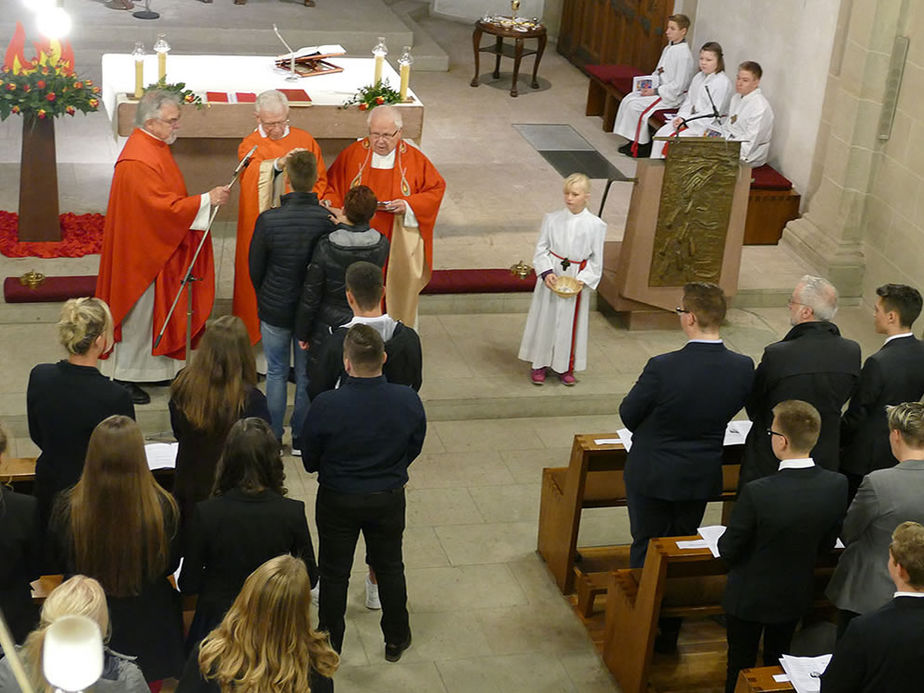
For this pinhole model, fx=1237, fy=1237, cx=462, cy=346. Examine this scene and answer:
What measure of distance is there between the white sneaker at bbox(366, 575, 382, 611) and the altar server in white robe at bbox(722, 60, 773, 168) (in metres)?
5.99

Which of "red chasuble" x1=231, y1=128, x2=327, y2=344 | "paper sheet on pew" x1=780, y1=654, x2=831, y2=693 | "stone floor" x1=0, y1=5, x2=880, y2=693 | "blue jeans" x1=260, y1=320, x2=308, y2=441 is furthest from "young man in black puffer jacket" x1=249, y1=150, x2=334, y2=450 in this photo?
"paper sheet on pew" x1=780, y1=654, x2=831, y2=693

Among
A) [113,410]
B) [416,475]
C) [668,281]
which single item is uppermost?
[113,410]

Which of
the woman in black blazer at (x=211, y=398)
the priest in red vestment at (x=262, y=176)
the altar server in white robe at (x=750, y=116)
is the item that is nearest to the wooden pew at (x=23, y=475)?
the woman in black blazer at (x=211, y=398)

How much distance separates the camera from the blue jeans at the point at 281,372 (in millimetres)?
6578

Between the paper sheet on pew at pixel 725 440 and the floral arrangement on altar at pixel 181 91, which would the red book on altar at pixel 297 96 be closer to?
the floral arrangement on altar at pixel 181 91

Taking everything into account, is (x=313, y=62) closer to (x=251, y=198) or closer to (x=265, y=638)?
(x=251, y=198)

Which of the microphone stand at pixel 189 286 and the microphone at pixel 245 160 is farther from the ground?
the microphone at pixel 245 160

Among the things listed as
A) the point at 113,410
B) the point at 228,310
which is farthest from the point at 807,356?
the point at 228,310

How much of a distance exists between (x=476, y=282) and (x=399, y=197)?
1.50 m

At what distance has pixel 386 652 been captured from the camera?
17.6ft

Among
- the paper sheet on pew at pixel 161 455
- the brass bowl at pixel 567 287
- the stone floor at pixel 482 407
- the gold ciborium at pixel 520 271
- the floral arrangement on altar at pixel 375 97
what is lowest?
the stone floor at pixel 482 407

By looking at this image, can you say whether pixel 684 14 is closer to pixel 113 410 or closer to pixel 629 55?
pixel 629 55

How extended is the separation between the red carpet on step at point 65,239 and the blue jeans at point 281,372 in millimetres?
2437

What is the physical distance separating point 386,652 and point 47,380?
73.9 inches
